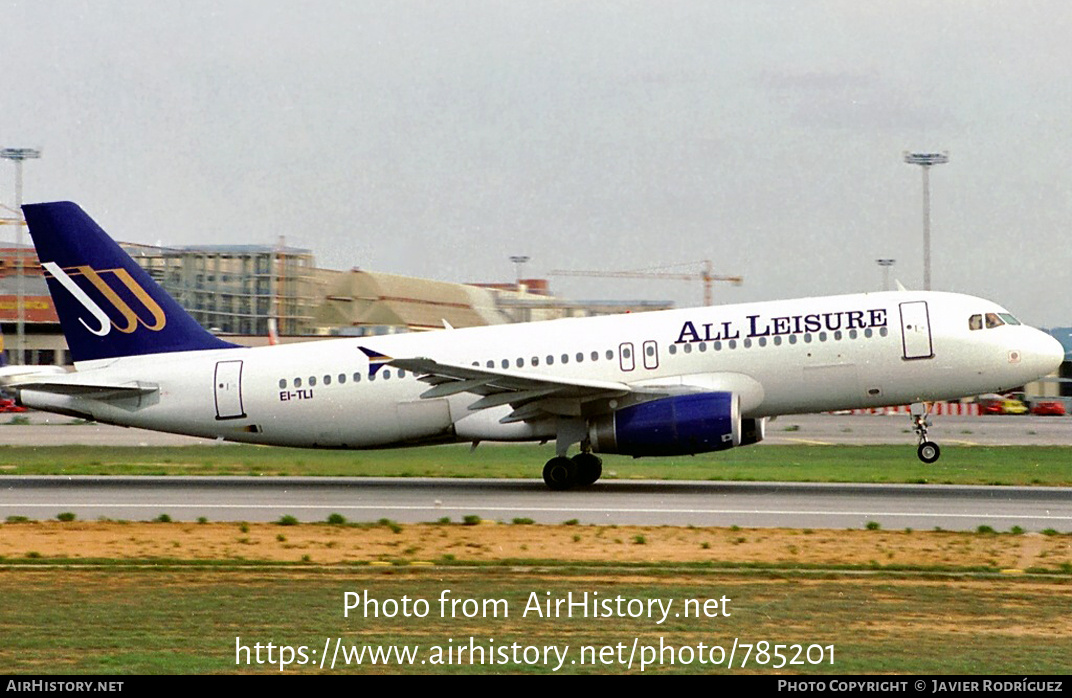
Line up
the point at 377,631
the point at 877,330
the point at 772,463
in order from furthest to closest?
the point at 772,463, the point at 877,330, the point at 377,631

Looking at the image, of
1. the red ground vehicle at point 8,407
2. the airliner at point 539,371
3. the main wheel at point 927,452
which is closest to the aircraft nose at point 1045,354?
the airliner at point 539,371

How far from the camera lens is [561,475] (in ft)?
90.9

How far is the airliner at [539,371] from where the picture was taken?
2731 centimetres

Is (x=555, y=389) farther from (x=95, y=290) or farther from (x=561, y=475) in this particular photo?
(x=95, y=290)

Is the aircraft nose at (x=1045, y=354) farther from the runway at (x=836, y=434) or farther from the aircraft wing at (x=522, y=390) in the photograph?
the runway at (x=836, y=434)

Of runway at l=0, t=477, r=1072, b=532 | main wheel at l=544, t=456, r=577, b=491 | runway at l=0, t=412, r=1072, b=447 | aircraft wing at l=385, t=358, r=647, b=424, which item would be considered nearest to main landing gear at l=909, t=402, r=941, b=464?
runway at l=0, t=477, r=1072, b=532

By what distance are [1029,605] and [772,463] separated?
20544 millimetres

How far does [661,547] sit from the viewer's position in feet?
63.6

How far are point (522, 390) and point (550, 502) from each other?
2747mm

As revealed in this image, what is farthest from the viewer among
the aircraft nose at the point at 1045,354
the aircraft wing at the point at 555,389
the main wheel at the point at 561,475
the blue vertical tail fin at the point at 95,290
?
the blue vertical tail fin at the point at 95,290

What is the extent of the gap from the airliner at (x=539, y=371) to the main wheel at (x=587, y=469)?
42mm

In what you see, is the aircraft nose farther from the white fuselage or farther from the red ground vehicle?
the red ground vehicle

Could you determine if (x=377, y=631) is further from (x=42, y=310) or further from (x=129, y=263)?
(x=42, y=310)
